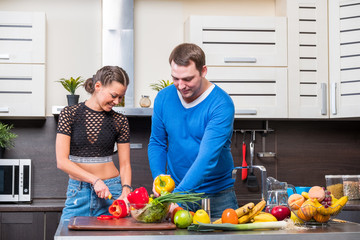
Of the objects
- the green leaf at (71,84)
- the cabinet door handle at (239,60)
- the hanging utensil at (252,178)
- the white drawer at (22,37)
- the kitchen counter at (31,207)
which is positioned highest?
the white drawer at (22,37)

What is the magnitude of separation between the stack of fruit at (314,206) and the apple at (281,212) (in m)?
0.02

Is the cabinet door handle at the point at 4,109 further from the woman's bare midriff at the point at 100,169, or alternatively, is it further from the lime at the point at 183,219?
the lime at the point at 183,219

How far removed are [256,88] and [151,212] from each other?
216 cm

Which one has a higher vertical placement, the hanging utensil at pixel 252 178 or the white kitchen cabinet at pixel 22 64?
the white kitchen cabinet at pixel 22 64

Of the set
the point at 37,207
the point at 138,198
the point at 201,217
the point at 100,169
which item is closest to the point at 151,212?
the point at 138,198

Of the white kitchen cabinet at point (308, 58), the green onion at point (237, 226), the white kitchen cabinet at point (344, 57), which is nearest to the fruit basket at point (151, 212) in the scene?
the green onion at point (237, 226)

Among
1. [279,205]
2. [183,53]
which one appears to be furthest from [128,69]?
[279,205]

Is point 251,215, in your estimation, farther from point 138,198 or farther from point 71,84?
point 71,84

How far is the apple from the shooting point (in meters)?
1.76

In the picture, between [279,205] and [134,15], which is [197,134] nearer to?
[279,205]

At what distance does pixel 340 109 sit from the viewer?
143 inches

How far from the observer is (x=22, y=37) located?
137 inches

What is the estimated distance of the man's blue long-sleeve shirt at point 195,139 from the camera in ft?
6.39

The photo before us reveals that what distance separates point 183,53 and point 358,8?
2.13 meters
